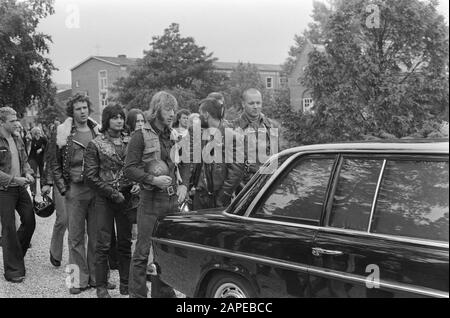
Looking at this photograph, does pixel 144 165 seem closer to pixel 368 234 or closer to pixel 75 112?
pixel 75 112

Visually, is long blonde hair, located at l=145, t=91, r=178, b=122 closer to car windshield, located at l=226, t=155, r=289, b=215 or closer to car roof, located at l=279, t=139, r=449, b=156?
car windshield, located at l=226, t=155, r=289, b=215

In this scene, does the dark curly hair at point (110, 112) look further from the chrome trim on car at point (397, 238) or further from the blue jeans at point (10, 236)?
the chrome trim on car at point (397, 238)

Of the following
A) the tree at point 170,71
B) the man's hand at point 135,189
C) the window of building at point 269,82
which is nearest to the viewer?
the man's hand at point 135,189

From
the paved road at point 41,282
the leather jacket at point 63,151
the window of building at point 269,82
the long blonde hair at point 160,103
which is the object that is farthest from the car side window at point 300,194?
the window of building at point 269,82

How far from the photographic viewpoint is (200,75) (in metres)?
48.9

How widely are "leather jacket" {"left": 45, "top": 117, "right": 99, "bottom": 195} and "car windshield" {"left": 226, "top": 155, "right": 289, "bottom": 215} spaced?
8.00ft

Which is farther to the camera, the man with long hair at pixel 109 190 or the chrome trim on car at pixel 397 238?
the man with long hair at pixel 109 190

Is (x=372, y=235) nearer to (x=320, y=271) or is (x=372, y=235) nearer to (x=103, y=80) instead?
(x=320, y=271)

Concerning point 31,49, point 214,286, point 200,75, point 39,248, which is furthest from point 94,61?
point 214,286

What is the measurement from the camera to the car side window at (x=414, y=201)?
8.26ft

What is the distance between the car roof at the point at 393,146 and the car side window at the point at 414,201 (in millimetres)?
68

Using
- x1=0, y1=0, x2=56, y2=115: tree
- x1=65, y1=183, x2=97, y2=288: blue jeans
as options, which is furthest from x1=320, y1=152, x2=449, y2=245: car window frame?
x1=0, y1=0, x2=56, y2=115: tree

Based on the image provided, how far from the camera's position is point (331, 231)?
2895 millimetres
